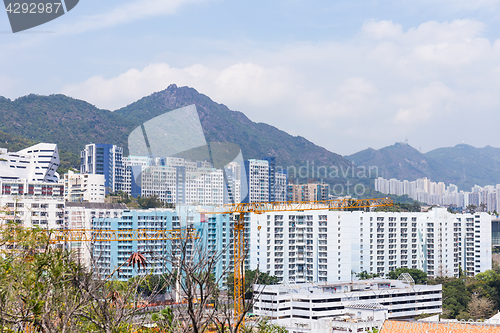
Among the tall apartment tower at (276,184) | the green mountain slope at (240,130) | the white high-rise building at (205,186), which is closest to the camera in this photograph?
the white high-rise building at (205,186)

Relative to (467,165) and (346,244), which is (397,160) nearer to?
(467,165)

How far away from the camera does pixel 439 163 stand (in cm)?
5519

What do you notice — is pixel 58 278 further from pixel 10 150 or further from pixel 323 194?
pixel 323 194

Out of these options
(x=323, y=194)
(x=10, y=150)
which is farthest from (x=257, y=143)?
(x=10, y=150)

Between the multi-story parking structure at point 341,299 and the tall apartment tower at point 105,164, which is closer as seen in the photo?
the multi-story parking structure at point 341,299

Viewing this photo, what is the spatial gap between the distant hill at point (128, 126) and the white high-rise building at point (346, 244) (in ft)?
22.9

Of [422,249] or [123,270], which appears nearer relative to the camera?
[123,270]

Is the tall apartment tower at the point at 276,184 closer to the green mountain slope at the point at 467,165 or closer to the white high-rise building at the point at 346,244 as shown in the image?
the white high-rise building at the point at 346,244

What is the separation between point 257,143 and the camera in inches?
1449

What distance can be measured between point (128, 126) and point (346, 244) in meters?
19.4

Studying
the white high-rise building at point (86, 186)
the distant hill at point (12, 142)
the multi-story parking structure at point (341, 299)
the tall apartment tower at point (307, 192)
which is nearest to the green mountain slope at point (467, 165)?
the tall apartment tower at point (307, 192)

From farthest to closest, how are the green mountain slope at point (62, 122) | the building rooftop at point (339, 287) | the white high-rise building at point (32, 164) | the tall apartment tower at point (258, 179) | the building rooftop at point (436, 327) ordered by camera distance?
the green mountain slope at point (62, 122) < the tall apartment tower at point (258, 179) < the white high-rise building at point (32, 164) < the building rooftop at point (339, 287) < the building rooftop at point (436, 327)

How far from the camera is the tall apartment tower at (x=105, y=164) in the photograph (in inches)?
861

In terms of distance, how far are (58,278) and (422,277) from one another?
13771mm
